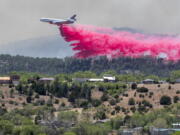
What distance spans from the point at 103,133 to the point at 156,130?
1398 centimetres

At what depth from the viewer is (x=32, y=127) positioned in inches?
7623

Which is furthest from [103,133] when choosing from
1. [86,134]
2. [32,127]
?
[32,127]

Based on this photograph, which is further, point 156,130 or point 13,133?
point 156,130

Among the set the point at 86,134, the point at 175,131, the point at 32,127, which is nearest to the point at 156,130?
the point at 175,131

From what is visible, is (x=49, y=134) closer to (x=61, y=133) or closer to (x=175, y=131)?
(x=61, y=133)

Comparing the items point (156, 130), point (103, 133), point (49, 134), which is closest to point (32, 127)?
point (49, 134)

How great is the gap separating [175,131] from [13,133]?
40.9 m

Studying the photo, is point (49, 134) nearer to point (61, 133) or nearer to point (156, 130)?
point (61, 133)

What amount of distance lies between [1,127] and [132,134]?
3265cm

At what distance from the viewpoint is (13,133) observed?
18738 centimetres

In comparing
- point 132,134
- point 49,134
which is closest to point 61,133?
point 49,134

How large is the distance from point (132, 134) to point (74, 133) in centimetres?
1735

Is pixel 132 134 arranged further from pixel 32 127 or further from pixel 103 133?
pixel 32 127

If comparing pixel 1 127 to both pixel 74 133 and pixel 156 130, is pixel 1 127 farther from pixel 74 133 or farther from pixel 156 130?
pixel 156 130
